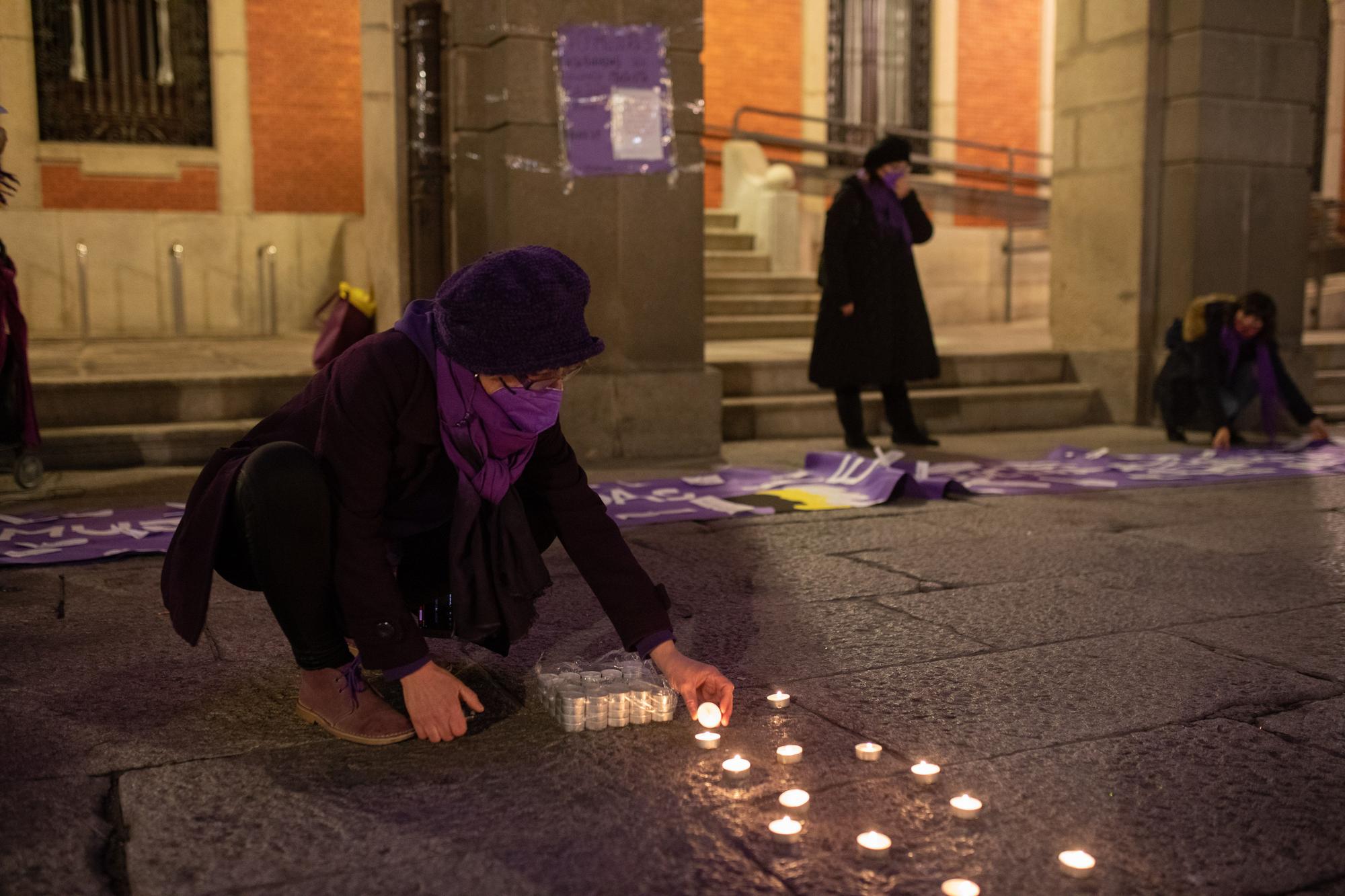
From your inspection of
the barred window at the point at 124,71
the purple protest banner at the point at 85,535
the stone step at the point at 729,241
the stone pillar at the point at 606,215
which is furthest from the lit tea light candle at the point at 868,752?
the barred window at the point at 124,71

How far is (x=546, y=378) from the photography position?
8.13ft

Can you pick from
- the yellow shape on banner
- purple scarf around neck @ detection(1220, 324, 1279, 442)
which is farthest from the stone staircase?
the yellow shape on banner

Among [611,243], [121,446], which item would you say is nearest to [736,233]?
[611,243]

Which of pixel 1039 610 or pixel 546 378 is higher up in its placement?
pixel 546 378

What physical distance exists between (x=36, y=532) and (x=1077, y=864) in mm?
4088

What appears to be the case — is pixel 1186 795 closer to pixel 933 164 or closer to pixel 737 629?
pixel 737 629

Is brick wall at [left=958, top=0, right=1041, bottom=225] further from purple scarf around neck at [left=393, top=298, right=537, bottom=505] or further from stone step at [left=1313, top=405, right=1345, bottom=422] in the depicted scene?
purple scarf around neck at [left=393, top=298, right=537, bottom=505]

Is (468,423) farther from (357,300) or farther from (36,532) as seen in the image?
(357,300)

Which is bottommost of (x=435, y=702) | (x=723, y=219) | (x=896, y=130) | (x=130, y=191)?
(x=435, y=702)

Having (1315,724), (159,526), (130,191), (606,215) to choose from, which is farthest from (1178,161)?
(130,191)

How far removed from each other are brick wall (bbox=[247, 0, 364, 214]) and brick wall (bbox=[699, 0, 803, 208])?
3.99 meters

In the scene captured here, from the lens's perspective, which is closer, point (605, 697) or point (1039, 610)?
point (605, 697)

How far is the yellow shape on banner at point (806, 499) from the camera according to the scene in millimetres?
5395

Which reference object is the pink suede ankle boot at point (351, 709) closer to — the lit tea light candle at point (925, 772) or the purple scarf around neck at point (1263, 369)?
the lit tea light candle at point (925, 772)
